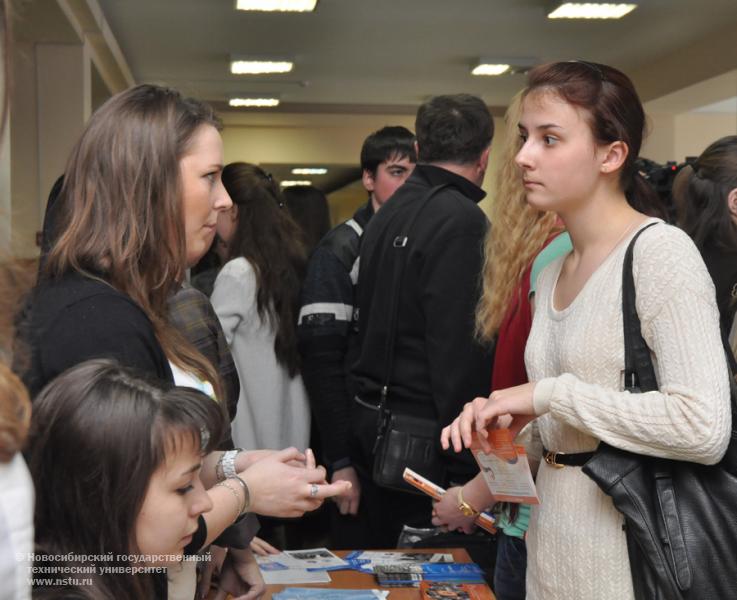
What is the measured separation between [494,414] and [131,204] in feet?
→ 2.28

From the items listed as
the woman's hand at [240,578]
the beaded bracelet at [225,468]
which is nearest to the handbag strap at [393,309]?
the woman's hand at [240,578]

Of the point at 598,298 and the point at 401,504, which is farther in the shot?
the point at 401,504

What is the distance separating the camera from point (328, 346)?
3068 mm

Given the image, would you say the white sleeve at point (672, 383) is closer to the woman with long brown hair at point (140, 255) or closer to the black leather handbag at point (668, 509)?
the black leather handbag at point (668, 509)

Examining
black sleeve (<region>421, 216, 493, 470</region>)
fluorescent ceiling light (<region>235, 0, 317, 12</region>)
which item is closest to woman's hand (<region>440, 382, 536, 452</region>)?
black sleeve (<region>421, 216, 493, 470</region>)

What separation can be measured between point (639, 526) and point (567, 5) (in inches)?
201

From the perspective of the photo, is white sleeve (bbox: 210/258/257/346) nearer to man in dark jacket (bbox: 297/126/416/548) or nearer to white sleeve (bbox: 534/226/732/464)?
man in dark jacket (bbox: 297/126/416/548)

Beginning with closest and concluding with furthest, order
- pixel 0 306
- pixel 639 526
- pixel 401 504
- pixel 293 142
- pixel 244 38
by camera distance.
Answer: pixel 0 306, pixel 639 526, pixel 401 504, pixel 244 38, pixel 293 142

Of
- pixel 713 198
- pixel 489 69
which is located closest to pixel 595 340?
pixel 713 198

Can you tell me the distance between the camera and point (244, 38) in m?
7.09

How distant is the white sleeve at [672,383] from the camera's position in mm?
1430

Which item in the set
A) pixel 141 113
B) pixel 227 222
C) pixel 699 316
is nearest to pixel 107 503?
pixel 141 113

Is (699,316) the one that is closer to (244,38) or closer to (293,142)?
(244,38)

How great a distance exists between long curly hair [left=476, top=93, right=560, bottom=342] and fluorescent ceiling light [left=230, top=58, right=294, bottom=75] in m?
5.80
